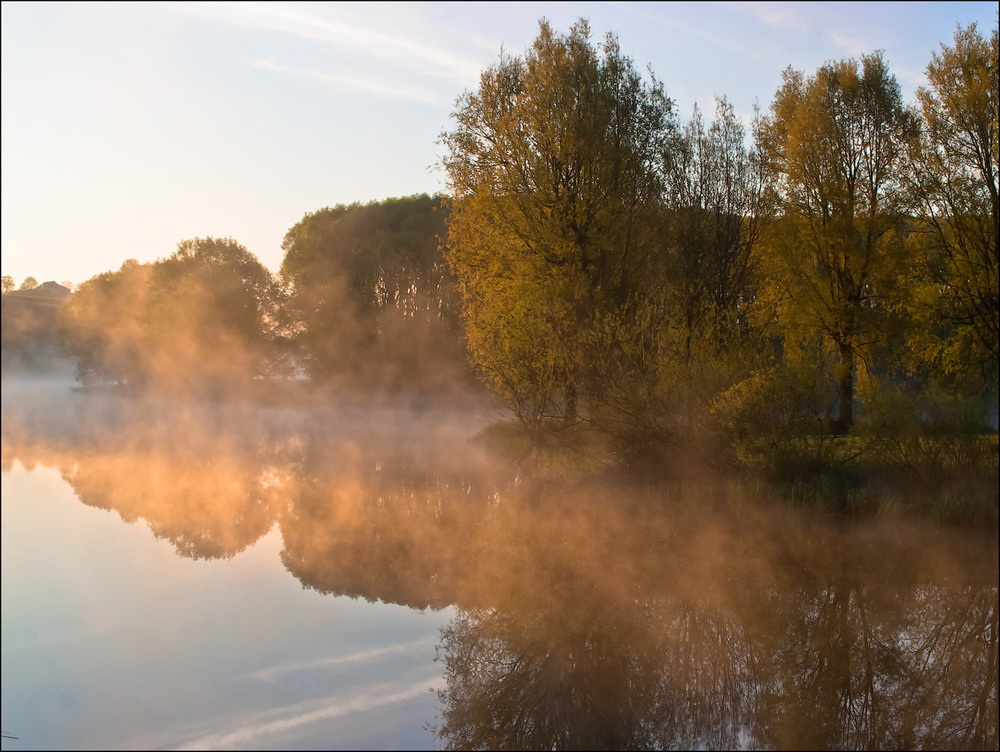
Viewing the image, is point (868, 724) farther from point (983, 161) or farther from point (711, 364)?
point (983, 161)

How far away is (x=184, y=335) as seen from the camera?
4869 cm

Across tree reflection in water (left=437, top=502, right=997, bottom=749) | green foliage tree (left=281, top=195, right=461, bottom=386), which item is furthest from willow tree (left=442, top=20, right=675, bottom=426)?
green foliage tree (left=281, top=195, right=461, bottom=386)

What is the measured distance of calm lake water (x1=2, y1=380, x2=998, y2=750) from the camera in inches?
281

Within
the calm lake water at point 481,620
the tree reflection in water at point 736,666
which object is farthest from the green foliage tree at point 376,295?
the tree reflection in water at point 736,666

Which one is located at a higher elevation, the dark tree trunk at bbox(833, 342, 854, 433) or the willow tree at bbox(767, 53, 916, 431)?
the willow tree at bbox(767, 53, 916, 431)

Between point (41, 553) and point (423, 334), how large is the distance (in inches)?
1158

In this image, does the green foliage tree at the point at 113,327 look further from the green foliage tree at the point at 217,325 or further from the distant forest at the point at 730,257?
the distant forest at the point at 730,257

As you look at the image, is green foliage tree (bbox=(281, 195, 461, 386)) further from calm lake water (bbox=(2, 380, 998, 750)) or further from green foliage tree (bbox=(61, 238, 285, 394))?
calm lake water (bbox=(2, 380, 998, 750))

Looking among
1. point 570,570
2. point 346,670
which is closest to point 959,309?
point 570,570

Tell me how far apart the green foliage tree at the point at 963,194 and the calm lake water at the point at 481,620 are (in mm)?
8116

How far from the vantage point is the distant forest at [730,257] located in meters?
16.9

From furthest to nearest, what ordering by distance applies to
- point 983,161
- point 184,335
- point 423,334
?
1. point 184,335
2. point 423,334
3. point 983,161

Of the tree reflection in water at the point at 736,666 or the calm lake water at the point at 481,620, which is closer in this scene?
the tree reflection in water at the point at 736,666

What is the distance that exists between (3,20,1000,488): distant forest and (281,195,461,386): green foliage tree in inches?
765
